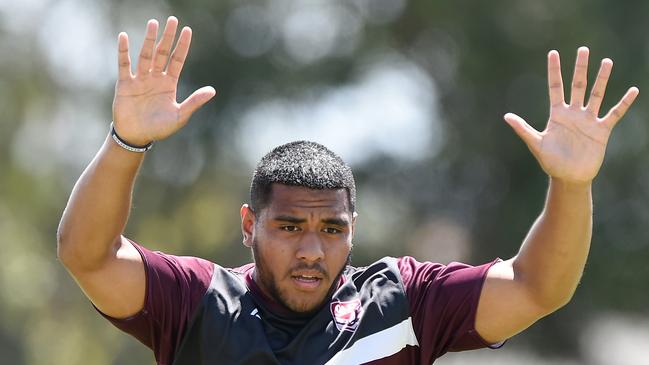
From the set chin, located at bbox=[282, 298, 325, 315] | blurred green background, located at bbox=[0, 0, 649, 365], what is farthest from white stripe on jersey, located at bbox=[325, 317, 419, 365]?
blurred green background, located at bbox=[0, 0, 649, 365]

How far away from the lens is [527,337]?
18.0 metres

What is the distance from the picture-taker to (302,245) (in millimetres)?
5633

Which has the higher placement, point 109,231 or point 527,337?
point 109,231

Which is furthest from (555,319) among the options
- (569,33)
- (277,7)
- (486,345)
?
(486,345)

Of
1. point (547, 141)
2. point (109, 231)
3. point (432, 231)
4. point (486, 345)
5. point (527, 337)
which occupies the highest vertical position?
Answer: point (547, 141)

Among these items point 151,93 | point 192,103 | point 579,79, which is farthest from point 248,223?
point 579,79

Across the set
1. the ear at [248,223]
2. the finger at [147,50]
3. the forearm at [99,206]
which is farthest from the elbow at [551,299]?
the finger at [147,50]

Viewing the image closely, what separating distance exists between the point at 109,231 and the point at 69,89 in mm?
14100

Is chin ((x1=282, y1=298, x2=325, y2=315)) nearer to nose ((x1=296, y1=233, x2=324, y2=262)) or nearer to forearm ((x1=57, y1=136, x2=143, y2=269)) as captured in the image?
nose ((x1=296, y1=233, x2=324, y2=262))

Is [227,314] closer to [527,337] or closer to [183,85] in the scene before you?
[183,85]

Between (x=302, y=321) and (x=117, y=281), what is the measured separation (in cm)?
89

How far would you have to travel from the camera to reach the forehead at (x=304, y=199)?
225 inches

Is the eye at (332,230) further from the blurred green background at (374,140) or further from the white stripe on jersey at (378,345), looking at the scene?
the blurred green background at (374,140)

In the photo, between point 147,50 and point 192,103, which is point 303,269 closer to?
point 192,103
